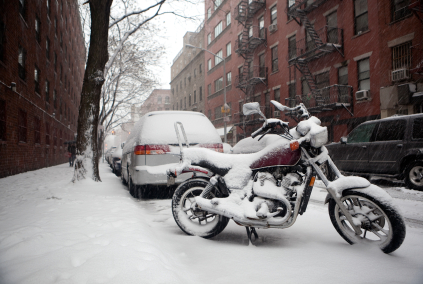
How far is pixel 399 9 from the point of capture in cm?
1574

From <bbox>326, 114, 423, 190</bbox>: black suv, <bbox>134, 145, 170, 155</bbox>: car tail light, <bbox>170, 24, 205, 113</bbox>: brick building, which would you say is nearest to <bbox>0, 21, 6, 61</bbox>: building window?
<bbox>134, 145, 170, 155</bbox>: car tail light

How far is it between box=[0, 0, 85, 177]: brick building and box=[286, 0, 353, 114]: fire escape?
1478 centimetres

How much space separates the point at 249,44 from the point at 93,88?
73.7 feet

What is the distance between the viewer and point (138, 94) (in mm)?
33469

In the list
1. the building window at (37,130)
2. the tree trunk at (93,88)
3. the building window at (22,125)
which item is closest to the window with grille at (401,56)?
the tree trunk at (93,88)

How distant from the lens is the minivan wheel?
7.55 meters

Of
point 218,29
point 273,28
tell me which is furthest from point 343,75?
point 218,29

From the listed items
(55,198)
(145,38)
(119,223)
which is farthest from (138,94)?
(119,223)

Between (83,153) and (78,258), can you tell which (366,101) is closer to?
(83,153)

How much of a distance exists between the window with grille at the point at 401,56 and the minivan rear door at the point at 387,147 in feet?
29.8

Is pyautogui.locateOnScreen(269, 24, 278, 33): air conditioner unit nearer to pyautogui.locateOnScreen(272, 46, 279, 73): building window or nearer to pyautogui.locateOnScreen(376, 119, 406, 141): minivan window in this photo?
pyautogui.locateOnScreen(272, 46, 279, 73): building window

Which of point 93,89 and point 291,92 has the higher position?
point 291,92

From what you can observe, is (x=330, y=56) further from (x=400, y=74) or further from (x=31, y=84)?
(x=31, y=84)

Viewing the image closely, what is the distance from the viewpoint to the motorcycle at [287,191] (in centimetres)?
312
